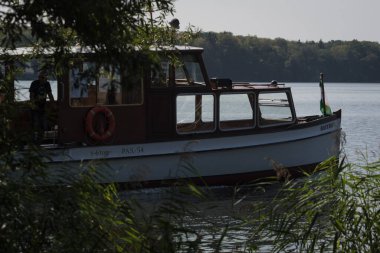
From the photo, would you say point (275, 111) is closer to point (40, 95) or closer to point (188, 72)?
point (188, 72)

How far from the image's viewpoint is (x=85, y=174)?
804 centimetres

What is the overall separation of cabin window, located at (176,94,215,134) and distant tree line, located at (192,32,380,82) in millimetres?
59654

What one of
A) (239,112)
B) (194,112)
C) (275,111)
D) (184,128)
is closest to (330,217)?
(184,128)

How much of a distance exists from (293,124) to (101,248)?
35.4 feet

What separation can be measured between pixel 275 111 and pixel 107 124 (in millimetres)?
A: 3664

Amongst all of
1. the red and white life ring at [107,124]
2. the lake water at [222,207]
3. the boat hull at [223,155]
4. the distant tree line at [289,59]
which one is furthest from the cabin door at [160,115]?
the distant tree line at [289,59]

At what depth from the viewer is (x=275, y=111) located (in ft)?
58.0

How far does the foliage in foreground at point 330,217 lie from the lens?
8609 millimetres

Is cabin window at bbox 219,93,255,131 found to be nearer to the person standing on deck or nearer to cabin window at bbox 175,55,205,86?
cabin window at bbox 175,55,205,86

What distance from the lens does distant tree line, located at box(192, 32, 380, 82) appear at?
83188 millimetres

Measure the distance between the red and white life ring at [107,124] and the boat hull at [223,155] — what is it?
186mm

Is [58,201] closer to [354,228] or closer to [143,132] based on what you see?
[354,228]

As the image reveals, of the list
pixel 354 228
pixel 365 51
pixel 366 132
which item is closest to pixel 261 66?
pixel 365 51

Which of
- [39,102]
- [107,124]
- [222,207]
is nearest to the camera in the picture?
[39,102]
